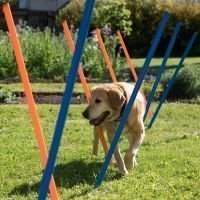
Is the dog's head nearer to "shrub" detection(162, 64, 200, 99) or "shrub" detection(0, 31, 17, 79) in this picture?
"shrub" detection(162, 64, 200, 99)

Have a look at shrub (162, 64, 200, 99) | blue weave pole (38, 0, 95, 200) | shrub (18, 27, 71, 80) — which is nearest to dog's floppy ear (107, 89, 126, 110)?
blue weave pole (38, 0, 95, 200)

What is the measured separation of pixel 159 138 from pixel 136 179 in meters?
2.40

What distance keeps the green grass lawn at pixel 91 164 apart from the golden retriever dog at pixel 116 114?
19cm

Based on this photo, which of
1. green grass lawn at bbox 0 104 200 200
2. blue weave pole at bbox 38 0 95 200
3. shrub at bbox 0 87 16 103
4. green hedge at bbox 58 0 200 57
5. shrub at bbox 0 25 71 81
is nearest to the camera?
blue weave pole at bbox 38 0 95 200

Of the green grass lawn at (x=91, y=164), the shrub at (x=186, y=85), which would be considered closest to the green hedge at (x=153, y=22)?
the shrub at (x=186, y=85)

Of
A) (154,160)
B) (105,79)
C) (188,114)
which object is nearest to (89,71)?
(105,79)

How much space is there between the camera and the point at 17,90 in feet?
38.5

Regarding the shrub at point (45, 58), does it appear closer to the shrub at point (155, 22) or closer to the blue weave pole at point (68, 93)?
the blue weave pole at point (68, 93)

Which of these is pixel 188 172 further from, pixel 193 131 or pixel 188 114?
pixel 188 114

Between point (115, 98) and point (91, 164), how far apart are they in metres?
0.94

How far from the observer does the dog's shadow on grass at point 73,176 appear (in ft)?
16.8

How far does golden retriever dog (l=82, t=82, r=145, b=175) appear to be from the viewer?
565 cm

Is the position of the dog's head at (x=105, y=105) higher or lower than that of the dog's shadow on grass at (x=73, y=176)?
higher

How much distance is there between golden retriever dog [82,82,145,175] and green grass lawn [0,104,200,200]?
190 millimetres
